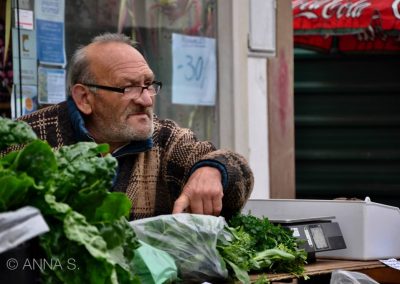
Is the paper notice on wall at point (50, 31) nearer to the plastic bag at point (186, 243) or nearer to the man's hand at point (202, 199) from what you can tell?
the man's hand at point (202, 199)

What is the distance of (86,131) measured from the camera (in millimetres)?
3988

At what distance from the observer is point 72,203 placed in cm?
253

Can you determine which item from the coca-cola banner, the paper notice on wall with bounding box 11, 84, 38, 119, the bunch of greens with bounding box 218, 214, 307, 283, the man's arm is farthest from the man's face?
the coca-cola banner

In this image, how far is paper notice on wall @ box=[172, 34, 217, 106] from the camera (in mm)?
7160

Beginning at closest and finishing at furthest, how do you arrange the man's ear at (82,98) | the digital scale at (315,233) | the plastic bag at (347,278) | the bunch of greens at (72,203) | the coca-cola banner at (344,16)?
1. the bunch of greens at (72,203)
2. the plastic bag at (347,278)
3. the digital scale at (315,233)
4. the man's ear at (82,98)
5. the coca-cola banner at (344,16)

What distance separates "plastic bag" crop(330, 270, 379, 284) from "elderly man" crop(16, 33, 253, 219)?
0.48 m

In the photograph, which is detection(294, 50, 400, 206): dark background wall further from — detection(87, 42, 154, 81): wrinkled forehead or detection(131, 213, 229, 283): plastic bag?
detection(131, 213, 229, 283): plastic bag

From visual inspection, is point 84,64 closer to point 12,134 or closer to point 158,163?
point 158,163

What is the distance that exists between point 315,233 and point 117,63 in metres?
0.94

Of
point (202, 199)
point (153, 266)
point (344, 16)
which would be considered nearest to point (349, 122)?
point (344, 16)

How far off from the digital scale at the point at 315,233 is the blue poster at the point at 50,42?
99.1 inches

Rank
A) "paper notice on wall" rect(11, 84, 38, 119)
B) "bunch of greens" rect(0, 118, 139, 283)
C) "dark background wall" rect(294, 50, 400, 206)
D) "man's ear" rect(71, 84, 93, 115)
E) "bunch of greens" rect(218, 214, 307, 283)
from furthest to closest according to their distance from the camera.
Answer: "dark background wall" rect(294, 50, 400, 206), "paper notice on wall" rect(11, 84, 38, 119), "man's ear" rect(71, 84, 93, 115), "bunch of greens" rect(218, 214, 307, 283), "bunch of greens" rect(0, 118, 139, 283)

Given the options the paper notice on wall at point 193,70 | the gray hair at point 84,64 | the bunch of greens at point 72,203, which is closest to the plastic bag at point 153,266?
the bunch of greens at point 72,203

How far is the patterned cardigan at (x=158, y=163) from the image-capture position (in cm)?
396
